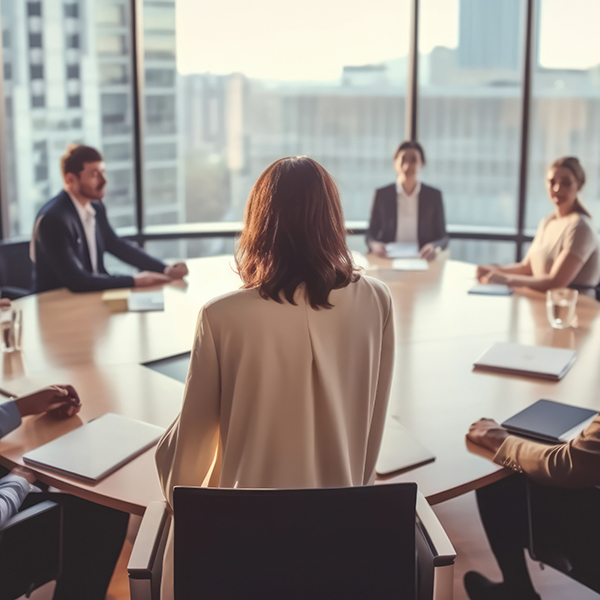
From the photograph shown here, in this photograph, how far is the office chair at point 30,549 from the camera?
1.50 metres

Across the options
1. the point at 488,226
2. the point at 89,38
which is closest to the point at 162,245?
the point at 89,38

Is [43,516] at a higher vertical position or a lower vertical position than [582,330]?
lower

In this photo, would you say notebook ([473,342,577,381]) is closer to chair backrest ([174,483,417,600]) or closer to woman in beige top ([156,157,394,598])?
woman in beige top ([156,157,394,598])

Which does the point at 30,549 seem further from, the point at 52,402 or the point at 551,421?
the point at 551,421

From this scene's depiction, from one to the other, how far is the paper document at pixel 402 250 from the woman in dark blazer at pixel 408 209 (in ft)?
0.66

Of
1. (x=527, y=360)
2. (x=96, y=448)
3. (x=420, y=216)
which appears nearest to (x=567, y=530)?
(x=527, y=360)

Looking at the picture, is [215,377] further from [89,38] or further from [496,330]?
[89,38]

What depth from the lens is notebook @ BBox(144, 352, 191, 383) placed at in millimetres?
2086

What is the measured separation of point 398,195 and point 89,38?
8.43ft

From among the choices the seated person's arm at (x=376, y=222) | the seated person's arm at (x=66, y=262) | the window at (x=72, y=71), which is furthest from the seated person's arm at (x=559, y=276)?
the window at (x=72, y=71)

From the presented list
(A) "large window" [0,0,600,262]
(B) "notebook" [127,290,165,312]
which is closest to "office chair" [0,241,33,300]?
(A) "large window" [0,0,600,262]

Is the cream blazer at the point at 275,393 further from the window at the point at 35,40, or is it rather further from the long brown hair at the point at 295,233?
the window at the point at 35,40

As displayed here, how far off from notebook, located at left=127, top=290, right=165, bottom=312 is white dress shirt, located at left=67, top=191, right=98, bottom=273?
1.61 feet

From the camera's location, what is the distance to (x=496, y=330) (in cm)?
252
